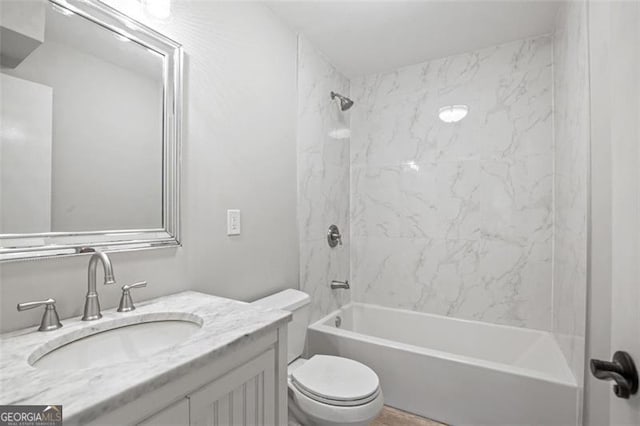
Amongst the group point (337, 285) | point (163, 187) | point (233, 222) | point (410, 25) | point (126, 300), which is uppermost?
point (410, 25)

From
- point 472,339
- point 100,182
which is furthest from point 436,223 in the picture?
point 100,182

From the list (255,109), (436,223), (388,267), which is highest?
(255,109)

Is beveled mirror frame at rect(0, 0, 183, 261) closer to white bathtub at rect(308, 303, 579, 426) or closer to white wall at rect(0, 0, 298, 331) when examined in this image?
white wall at rect(0, 0, 298, 331)

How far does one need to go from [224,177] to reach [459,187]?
1.74 metres

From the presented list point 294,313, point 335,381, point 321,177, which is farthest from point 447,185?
point 335,381

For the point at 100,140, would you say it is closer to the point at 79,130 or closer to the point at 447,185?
the point at 79,130

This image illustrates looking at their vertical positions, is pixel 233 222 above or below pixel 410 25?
below

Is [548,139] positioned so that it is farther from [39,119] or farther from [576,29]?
[39,119]

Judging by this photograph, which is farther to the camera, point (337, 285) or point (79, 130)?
point (337, 285)

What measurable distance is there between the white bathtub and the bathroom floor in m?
0.03

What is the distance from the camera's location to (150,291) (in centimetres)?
121

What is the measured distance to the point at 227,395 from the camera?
82 centimetres

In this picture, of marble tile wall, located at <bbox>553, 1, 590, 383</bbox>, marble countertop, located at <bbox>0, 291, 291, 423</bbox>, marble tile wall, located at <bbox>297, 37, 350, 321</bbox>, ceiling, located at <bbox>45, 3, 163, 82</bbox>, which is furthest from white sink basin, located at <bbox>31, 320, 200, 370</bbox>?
marble tile wall, located at <bbox>553, 1, 590, 383</bbox>

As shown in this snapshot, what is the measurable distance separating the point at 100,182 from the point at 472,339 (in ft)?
8.13
